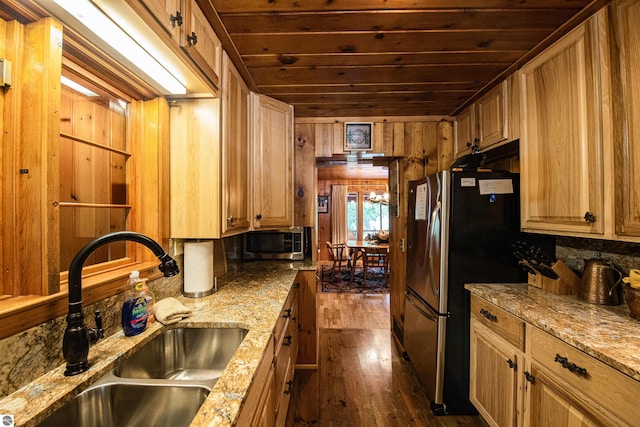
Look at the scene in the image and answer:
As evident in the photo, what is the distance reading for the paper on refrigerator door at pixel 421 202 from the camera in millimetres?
2053

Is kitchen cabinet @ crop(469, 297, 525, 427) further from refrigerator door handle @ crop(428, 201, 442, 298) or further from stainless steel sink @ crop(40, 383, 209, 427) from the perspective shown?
stainless steel sink @ crop(40, 383, 209, 427)

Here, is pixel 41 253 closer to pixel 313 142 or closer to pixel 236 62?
pixel 236 62

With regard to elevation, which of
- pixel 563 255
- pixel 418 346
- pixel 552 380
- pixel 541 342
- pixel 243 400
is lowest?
pixel 418 346

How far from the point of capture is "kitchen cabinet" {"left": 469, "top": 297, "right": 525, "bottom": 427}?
1.39m

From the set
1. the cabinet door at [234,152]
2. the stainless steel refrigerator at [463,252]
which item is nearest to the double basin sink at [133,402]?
the cabinet door at [234,152]

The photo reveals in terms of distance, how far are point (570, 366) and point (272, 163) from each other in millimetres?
1965

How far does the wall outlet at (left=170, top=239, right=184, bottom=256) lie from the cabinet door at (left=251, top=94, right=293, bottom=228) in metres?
0.52

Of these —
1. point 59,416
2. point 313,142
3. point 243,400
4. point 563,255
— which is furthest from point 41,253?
point 563,255

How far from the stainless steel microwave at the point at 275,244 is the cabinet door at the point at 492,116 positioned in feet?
5.63

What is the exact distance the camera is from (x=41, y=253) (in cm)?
83

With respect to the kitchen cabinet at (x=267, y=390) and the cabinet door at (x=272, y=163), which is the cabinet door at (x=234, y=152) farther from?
the kitchen cabinet at (x=267, y=390)

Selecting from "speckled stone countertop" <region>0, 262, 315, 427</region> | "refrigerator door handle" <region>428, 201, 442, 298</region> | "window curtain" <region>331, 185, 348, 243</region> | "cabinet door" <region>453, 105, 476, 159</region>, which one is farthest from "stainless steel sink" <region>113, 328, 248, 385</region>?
"window curtain" <region>331, 185, 348, 243</region>

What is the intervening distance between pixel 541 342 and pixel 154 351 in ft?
5.60

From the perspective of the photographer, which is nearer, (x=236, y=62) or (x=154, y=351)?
(x=154, y=351)
